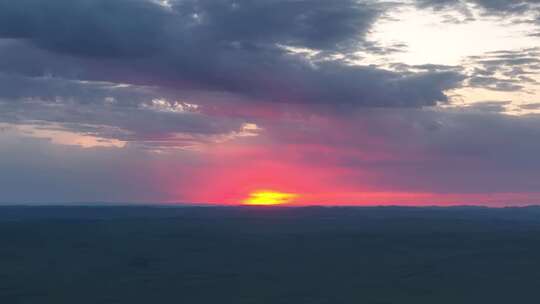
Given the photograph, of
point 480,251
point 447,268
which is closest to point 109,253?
point 447,268

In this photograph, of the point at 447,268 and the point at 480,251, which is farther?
the point at 480,251

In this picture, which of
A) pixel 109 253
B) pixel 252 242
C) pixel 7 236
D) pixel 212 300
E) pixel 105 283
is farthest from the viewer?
pixel 7 236

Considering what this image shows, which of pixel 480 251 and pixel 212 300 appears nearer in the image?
pixel 212 300

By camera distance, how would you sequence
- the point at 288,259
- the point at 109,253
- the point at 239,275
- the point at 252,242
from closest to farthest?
the point at 239,275 → the point at 288,259 → the point at 109,253 → the point at 252,242

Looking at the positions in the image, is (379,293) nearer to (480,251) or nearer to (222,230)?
(480,251)

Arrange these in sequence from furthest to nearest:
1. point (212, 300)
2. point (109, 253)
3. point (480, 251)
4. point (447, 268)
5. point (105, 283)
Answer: point (480, 251), point (109, 253), point (447, 268), point (105, 283), point (212, 300)

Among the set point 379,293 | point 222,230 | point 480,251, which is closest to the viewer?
point 379,293

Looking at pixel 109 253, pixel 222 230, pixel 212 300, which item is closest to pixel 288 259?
pixel 109 253

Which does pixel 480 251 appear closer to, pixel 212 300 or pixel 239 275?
pixel 239 275

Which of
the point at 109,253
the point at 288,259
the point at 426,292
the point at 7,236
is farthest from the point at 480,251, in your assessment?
the point at 7,236
